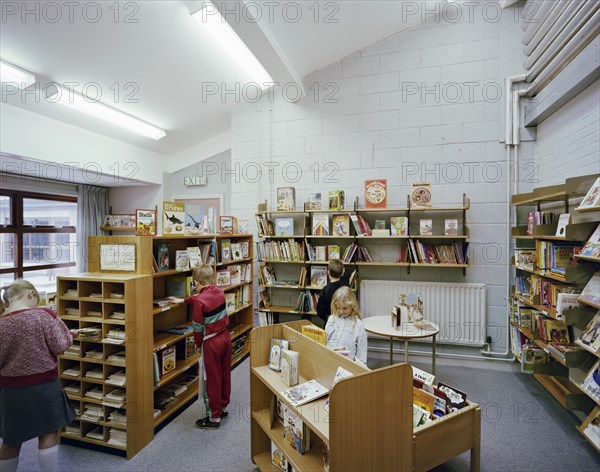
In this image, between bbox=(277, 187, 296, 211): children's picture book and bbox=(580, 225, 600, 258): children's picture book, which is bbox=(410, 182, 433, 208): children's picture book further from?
bbox=(580, 225, 600, 258): children's picture book

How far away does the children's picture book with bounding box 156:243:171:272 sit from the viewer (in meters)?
2.76

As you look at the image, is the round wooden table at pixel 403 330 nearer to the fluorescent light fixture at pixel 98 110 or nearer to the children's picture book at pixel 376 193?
the children's picture book at pixel 376 193

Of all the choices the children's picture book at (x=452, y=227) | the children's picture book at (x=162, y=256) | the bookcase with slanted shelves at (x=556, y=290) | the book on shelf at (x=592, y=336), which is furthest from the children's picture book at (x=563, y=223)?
the children's picture book at (x=162, y=256)

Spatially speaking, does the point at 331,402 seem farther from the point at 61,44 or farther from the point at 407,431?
the point at 61,44

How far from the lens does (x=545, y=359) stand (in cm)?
→ 314

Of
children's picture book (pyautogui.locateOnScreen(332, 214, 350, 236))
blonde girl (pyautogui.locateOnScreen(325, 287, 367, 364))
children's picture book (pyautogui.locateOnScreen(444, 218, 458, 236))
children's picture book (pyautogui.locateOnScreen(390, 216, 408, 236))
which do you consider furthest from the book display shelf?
children's picture book (pyautogui.locateOnScreen(444, 218, 458, 236))

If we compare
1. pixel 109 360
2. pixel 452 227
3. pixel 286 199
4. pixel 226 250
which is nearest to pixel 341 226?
pixel 286 199

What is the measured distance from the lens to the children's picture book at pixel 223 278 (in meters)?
3.63

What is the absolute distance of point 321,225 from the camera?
4.13 metres

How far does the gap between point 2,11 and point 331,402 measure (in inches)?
135

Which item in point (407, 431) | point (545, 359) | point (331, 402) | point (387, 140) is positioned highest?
point (387, 140)

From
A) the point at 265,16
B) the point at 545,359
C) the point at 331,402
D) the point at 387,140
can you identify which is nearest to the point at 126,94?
the point at 265,16

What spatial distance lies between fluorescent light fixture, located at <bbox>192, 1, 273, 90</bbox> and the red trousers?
274 centimetres

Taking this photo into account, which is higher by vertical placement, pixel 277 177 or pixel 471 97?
pixel 471 97
